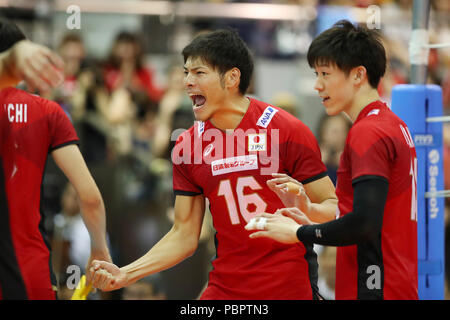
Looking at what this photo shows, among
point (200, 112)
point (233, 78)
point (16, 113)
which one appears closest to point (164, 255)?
point (200, 112)

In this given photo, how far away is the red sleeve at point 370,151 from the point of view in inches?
137

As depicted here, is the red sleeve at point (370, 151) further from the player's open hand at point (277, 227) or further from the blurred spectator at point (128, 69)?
the blurred spectator at point (128, 69)

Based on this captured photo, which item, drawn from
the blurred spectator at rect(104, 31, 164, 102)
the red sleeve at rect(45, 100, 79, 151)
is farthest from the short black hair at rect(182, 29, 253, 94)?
the blurred spectator at rect(104, 31, 164, 102)

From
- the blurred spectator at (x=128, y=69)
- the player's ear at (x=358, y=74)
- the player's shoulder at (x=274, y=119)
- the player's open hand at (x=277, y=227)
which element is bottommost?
the player's open hand at (x=277, y=227)

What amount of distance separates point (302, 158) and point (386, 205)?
0.66 meters

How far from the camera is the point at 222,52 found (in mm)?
4355

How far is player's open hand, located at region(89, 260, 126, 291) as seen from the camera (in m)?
4.18

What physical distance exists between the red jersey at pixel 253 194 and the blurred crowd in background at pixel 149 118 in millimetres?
2365

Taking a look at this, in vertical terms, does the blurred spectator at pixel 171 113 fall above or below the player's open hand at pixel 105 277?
above

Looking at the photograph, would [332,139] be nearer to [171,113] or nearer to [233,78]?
[171,113]

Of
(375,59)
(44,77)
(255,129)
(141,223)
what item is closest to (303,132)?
(255,129)

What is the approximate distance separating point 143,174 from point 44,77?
419cm

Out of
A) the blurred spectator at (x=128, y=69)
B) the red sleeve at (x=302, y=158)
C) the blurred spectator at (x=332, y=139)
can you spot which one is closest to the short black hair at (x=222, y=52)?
the red sleeve at (x=302, y=158)

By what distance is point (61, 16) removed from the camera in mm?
8016
